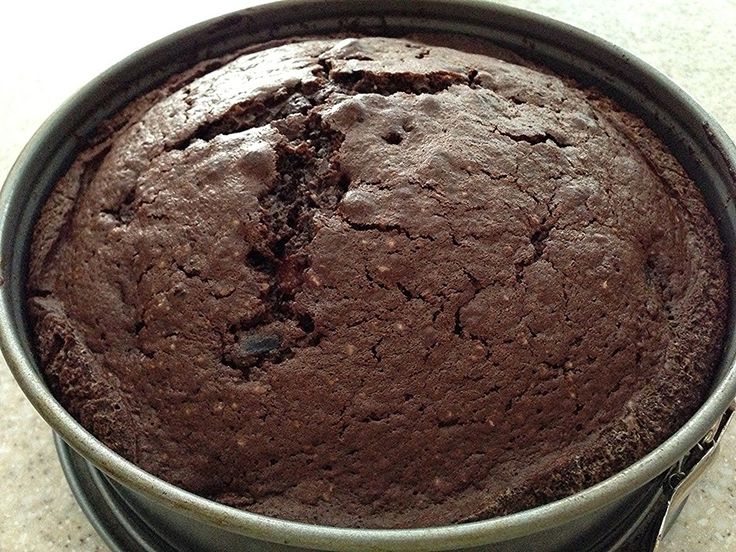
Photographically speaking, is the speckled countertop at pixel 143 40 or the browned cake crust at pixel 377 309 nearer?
the browned cake crust at pixel 377 309

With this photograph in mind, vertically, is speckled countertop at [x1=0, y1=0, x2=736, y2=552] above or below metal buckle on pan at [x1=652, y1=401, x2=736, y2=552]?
above

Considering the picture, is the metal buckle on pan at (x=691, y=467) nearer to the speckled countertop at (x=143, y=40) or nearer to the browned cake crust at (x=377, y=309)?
the browned cake crust at (x=377, y=309)

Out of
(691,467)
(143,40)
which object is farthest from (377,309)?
(143,40)

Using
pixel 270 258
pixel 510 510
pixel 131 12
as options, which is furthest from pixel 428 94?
pixel 131 12

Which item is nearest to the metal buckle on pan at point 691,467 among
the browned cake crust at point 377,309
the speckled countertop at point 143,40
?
the browned cake crust at point 377,309

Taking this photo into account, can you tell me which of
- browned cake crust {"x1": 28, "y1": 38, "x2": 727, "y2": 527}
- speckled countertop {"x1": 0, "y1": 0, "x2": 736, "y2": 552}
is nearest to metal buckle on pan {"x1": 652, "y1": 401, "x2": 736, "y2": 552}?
browned cake crust {"x1": 28, "y1": 38, "x2": 727, "y2": 527}

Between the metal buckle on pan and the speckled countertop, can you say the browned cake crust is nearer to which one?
the metal buckle on pan

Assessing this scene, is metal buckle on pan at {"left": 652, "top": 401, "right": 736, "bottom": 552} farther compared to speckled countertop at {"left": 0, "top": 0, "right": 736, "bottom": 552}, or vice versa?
speckled countertop at {"left": 0, "top": 0, "right": 736, "bottom": 552}

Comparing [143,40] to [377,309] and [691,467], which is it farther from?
[691,467]

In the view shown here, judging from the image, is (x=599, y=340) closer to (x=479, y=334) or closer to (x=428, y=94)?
(x=479, y=334)
